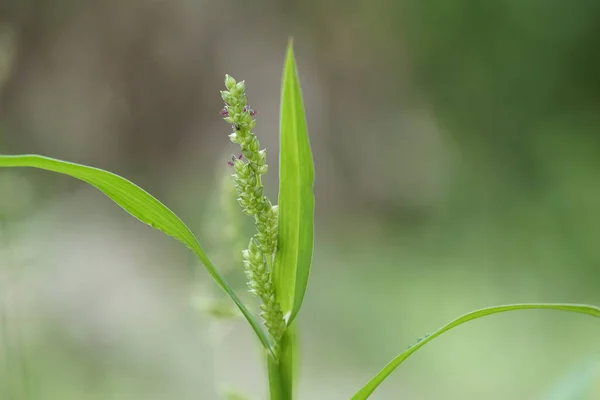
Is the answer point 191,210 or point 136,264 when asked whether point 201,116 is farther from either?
point 136,264

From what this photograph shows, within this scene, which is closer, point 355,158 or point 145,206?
point 145,206

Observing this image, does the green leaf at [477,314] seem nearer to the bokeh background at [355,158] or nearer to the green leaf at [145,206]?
the green leaf at [145,206]

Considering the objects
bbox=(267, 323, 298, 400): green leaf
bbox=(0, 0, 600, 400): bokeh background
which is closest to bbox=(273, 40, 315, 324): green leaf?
bbox=(267, 323, 298, 400): green leaf

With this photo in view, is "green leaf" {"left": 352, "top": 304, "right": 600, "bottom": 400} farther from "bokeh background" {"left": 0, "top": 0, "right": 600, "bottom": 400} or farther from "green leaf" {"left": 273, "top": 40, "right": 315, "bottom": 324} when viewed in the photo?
"bokeh background" {"left": 0, "top": 0, "right": 600, "bottom": 400}

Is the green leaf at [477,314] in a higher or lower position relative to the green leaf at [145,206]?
lower

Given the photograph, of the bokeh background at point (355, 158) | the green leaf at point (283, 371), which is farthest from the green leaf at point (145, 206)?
the bokeh background at point (355, 158)

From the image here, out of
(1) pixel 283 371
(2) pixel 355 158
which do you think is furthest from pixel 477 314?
(2) pixel 355 158

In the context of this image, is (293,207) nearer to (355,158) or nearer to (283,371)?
(283,371)
